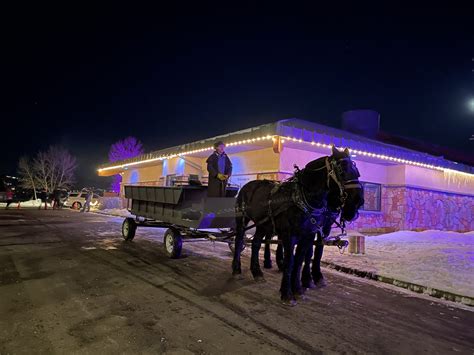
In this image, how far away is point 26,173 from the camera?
178ft

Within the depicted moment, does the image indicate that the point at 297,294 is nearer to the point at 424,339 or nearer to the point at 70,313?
the point at 424,339

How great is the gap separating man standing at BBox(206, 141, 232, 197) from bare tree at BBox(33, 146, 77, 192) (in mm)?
53379

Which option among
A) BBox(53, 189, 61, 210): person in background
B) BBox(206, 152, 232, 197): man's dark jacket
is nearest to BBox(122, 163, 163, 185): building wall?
BBox(53, 189, 61, 210): person in background

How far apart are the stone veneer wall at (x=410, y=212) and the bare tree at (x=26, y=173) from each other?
177ft

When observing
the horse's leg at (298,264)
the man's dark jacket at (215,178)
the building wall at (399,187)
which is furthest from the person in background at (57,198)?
the horse's leg at (298,264)

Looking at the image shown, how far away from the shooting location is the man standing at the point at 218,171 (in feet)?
23.9

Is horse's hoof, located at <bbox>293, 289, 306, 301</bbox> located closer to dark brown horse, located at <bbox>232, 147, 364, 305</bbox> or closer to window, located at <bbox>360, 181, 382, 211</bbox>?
dark brown horse, located at <bbox>232, 147, 364, 305</bbox>

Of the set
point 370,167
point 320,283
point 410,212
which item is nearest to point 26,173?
point 370,167

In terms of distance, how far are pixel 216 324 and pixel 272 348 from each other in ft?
2.81

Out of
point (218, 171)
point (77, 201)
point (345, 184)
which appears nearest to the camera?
point (345, 184)

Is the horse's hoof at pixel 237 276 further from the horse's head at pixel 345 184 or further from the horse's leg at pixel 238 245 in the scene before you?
the horse's head at pixel 345 184

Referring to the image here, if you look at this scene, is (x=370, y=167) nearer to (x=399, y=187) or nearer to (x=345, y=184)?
(x=399, y=187)

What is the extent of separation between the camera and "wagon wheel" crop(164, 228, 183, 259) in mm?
7750

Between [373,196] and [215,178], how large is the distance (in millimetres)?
13390
